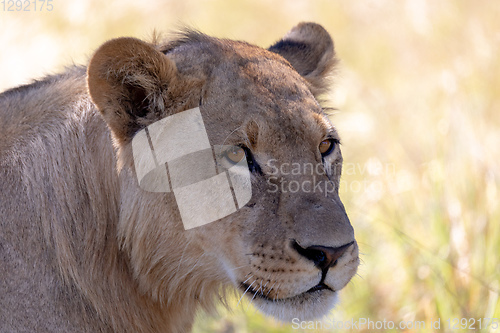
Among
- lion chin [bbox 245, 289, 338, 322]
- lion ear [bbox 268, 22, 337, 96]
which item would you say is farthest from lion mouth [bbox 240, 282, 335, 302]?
lion ear [bbox 268, 22, 337, 96]

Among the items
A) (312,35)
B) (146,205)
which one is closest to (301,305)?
(146,205)

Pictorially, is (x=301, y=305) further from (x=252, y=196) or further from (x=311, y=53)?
(x=311, y=53)

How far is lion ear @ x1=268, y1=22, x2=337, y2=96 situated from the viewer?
4094mm

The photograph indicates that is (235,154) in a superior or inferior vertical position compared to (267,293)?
superior

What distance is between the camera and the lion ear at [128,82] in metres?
3.00

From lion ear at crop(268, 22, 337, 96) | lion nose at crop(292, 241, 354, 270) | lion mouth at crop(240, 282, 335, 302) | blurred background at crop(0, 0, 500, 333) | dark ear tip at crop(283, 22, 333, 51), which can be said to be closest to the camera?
lion nose at crop(292, 241, 354, 270)

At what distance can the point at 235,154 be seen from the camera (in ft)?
10.1

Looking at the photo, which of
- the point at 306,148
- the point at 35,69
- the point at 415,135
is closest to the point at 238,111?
the point at 306,148

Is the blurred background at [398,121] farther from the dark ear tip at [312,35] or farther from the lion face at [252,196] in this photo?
the lion face at [252,196]

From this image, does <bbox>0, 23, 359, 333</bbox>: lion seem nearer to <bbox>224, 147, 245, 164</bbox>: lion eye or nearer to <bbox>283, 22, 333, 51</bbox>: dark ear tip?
<bbox>224, 147, 245, 164</bbox>: lion eye

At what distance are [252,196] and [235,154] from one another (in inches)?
9.2

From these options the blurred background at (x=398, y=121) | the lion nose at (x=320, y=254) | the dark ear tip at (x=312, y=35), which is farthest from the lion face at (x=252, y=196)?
the dark ear tip at (x=312, y=35)

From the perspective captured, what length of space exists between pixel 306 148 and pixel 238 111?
0.40 metres

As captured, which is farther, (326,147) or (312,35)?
(312,35)
